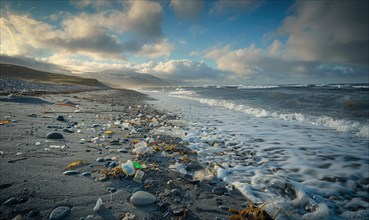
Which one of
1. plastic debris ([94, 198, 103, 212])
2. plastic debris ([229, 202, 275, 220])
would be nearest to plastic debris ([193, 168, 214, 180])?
plastic debris ([229, 202, 275, 220])

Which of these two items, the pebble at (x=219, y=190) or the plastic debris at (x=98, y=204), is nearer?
the plastic debris at (x=98, y=204)

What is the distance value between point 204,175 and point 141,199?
1192mm

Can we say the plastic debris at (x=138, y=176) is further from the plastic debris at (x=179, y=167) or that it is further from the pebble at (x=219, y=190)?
the pebble at (x=219, y=190)

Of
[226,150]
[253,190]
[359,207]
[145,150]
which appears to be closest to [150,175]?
[145,150]

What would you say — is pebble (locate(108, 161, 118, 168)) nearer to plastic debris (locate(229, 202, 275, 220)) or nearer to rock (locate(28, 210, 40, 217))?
rock (locate(28, 210, 40, 217))

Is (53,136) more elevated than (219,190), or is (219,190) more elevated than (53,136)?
(53,136)

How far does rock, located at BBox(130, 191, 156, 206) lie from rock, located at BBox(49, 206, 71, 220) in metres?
0.56

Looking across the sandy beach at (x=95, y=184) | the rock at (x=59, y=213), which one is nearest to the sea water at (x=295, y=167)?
the sandy beach at (x=95, y=184)

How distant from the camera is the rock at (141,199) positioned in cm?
192

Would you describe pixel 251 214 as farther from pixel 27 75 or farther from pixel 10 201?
pixel 27 75

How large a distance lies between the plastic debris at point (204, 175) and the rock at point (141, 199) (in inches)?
37.9

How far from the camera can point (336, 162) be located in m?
3.61

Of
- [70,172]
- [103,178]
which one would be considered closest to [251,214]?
[103,178]

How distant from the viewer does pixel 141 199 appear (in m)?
1.94
